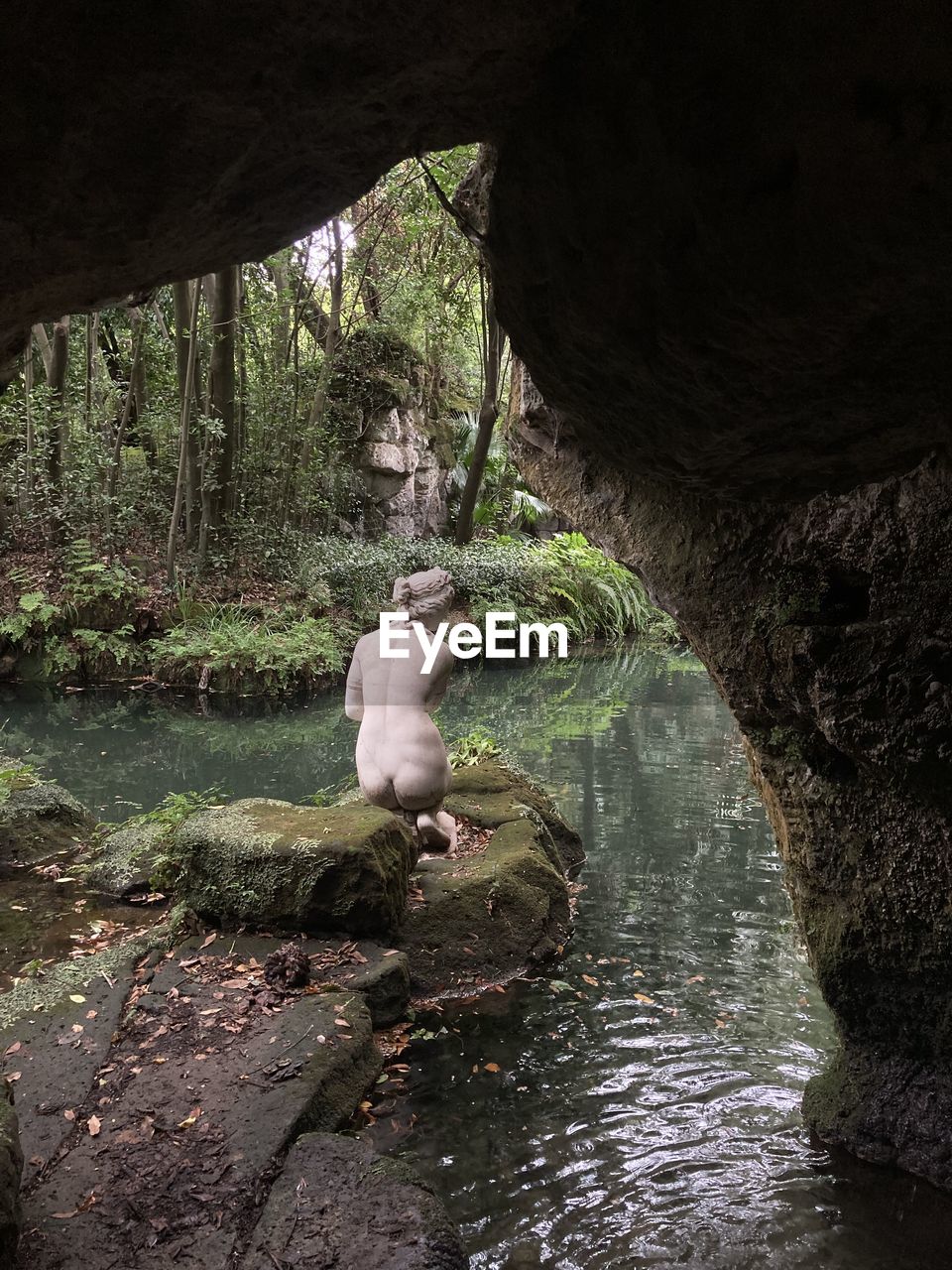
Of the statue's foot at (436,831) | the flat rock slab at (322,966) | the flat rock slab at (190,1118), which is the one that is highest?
the statue's foot at (436,831)

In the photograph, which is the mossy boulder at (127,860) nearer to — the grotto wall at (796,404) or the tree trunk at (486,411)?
the grotto wall at (796,404)

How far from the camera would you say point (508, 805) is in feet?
19.7

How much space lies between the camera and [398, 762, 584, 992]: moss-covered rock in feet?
14.5

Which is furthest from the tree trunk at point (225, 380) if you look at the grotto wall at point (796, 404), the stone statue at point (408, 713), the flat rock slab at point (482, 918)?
the grotto wall at point (796, 404)

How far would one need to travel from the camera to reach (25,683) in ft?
40.7

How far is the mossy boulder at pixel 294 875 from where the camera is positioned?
4.07m

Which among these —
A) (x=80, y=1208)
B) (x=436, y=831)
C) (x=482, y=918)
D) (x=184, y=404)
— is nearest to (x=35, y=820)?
(x=436, y=831)

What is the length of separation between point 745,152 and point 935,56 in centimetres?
27

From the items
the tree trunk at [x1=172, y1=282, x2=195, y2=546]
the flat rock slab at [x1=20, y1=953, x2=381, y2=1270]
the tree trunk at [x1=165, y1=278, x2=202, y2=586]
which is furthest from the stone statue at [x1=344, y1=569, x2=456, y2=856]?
the tree trunk at [x1=165, y1=278, x2=202, y2=586]

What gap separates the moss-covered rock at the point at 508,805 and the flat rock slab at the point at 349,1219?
323 centimetres

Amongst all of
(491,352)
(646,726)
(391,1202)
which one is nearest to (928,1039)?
(391,1202)

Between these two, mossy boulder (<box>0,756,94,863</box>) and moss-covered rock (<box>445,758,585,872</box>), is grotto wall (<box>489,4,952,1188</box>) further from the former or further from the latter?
mossy boulder (<box>0,756,94,863</box>)

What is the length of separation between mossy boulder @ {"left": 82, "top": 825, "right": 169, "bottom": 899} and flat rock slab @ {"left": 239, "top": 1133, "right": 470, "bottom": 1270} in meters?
2.79

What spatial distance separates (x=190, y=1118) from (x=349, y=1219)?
2.45 feet
